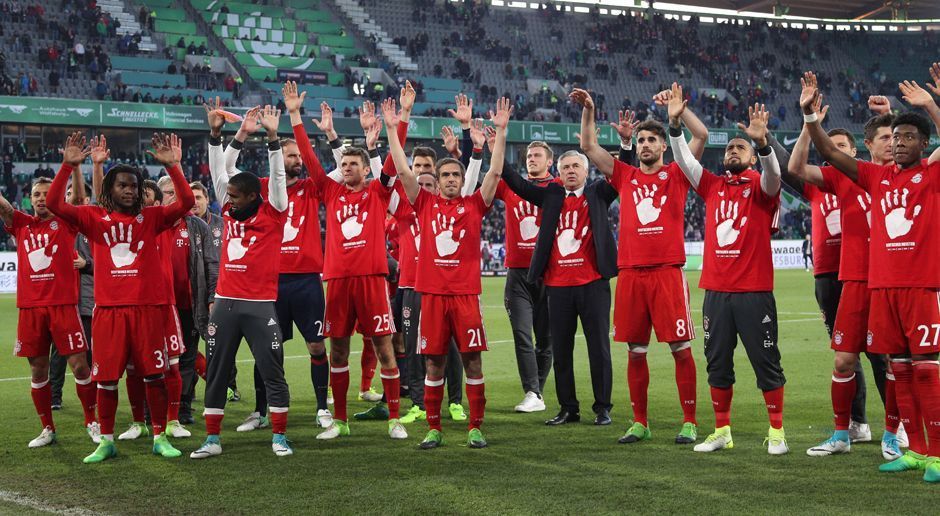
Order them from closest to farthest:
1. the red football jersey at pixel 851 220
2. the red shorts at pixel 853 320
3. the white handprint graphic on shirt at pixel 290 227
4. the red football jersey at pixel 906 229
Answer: the red football jersey at pixel 906 229, the red shorts at pixel 853 320, the red football jersey at pixel 851 220, the white handprint graphic on shirt at pixel 290 227

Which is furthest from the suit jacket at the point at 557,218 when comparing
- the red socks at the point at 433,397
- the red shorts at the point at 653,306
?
the red socks at the point at 433,397

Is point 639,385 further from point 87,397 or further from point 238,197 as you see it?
point 87,397

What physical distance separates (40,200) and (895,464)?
6.79m

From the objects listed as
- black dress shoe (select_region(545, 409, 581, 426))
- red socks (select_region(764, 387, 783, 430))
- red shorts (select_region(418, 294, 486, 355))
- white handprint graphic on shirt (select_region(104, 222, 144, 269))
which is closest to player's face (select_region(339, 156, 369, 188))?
red shorts (select_region(418, 294, 486, 355))

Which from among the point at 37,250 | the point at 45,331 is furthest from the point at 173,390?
the point at 37,250

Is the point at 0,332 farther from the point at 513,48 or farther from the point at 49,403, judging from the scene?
the point at 513,48

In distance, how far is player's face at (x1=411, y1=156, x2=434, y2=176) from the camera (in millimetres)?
8953

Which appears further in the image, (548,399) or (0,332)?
(0,332)

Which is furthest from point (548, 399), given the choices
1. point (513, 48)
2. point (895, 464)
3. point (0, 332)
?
point (513, 48)

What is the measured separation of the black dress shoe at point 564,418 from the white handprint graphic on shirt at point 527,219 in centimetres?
172

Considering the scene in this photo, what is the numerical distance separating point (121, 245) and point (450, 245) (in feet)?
8.18

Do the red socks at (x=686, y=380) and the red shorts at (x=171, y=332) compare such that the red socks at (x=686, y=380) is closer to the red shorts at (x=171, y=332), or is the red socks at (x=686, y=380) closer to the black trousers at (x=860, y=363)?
the black trousers at (x=860, y=363)

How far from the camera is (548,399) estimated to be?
10.3 meters

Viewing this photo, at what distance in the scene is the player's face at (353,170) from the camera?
838 cm
